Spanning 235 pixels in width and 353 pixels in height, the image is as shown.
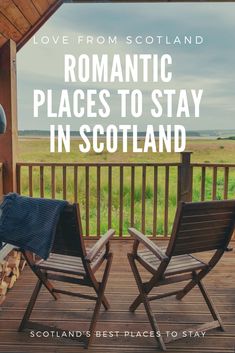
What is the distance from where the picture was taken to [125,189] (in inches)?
312

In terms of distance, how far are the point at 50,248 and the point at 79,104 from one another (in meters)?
4.81

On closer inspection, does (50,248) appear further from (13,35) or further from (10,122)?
(13,35)

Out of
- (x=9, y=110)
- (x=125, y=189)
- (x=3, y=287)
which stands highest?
(x=9, y=110)

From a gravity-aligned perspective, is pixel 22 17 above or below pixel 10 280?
above

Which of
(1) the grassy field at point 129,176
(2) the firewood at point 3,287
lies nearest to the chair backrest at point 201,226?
(2) the firewood at point 3,287

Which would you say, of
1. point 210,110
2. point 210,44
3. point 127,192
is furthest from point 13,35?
point 210,44

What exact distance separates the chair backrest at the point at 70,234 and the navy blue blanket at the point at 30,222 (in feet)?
0.15

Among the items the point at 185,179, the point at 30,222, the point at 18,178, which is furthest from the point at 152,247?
the point at 18,178

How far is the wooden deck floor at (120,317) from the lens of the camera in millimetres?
2371

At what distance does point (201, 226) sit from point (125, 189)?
547cm

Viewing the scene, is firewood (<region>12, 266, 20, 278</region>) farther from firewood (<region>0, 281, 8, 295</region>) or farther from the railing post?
the railing post

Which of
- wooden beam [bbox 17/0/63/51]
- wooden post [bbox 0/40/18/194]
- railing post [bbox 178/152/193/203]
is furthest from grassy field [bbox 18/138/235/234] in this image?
wooden beam [bbox 17/0/63/51]

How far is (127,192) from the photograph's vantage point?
A: 796 cm

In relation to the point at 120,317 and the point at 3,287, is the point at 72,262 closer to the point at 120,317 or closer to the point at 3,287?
the point at 120,317
